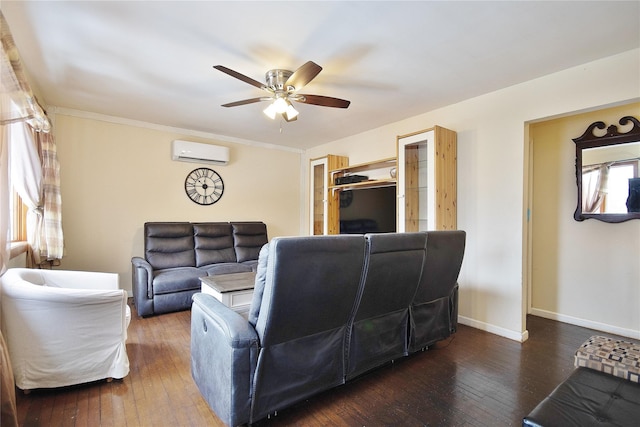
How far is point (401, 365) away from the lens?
2336mm

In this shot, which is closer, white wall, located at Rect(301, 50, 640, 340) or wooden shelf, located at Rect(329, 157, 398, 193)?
white wall, located at Rect(301, 50, 640, 340)

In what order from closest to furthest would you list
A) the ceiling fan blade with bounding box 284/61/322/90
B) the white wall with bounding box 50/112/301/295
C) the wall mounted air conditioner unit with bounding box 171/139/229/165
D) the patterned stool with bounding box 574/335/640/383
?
the patterned stool with bounding box 574/335/640/383
the ceiling fan blade with bounding box 284/61/322/90
the white wall with bounding box 50/112/301/295
the wall mounted air conditioner unit with bounding box 171/139/229/165

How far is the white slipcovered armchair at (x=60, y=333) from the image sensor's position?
1814 mm

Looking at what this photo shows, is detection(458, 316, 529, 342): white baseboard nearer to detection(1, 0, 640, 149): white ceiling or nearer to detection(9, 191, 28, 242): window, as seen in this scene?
detection(1, 0, 640, 149): white ceiling

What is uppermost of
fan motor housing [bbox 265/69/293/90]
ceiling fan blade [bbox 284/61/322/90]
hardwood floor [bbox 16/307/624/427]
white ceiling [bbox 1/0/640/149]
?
white ceiling [bbox 1/0/640/149]

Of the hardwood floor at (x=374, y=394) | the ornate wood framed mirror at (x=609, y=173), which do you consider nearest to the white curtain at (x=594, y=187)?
the ornate wood framed mirror at (x=609, y=173)

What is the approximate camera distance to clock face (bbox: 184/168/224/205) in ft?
15.1

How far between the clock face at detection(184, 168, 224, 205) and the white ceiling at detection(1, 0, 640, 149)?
4.63 ft

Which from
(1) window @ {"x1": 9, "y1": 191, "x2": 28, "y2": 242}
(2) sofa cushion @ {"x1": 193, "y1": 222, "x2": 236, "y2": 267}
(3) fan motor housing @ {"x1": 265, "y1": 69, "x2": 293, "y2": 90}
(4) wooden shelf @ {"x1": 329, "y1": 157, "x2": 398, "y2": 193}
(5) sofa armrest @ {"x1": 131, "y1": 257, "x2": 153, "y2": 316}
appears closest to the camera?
(3) fan motor housing @ {"x1": 265, "y1": 69, "x2": 293, "y2": 90}

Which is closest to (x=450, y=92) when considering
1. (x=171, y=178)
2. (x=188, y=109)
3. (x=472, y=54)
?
(x=472, y=54)

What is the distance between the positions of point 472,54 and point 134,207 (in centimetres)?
438

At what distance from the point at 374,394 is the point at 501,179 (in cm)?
239

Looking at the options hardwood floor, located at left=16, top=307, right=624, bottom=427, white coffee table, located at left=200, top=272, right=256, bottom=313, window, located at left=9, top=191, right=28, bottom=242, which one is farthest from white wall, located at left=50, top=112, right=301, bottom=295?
white coffee table, located at left=200, top=272, right=256, bottom=313

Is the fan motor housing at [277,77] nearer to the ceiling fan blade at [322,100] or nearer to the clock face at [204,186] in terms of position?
the ceiling fan blade at [322,100]
